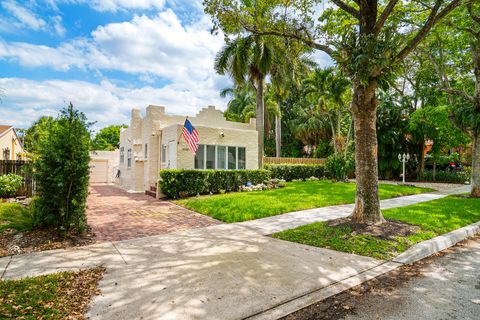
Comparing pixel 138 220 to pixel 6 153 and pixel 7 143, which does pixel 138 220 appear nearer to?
pixel 6 153

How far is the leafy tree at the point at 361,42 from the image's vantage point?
619 centimetres

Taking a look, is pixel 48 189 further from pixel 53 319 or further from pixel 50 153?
pixel 53 319

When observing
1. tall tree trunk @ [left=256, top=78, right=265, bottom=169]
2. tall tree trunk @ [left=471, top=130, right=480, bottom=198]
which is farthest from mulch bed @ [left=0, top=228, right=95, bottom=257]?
tall tree trunk @ [left=471, top=130, right=480, bottom=198]

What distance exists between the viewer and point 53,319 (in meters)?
2.97

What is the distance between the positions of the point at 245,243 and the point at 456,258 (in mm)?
4157

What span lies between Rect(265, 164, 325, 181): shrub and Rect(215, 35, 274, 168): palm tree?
291 cm

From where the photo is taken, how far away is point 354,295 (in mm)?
3734

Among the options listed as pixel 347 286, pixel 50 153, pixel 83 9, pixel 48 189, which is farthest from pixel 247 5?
pixel 347 286

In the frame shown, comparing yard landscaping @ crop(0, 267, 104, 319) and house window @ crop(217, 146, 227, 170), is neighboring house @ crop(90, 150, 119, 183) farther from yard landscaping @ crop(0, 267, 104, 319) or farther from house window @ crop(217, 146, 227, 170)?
yard landscaping @ crop(0, 267, 104, 319)

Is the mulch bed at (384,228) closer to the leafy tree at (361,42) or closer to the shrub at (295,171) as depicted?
the leafy tree at (361,42)

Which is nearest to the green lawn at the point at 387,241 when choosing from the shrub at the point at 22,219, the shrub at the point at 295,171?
the shrub at the point at 22,219

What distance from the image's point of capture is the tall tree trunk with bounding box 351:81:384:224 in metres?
6.88

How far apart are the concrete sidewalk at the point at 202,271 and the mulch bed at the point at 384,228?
4.81ft

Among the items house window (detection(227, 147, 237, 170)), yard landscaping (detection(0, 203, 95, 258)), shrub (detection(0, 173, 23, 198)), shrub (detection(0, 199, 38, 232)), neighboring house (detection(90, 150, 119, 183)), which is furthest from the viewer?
neighboring house (detection(90, 150, 119, 183))
